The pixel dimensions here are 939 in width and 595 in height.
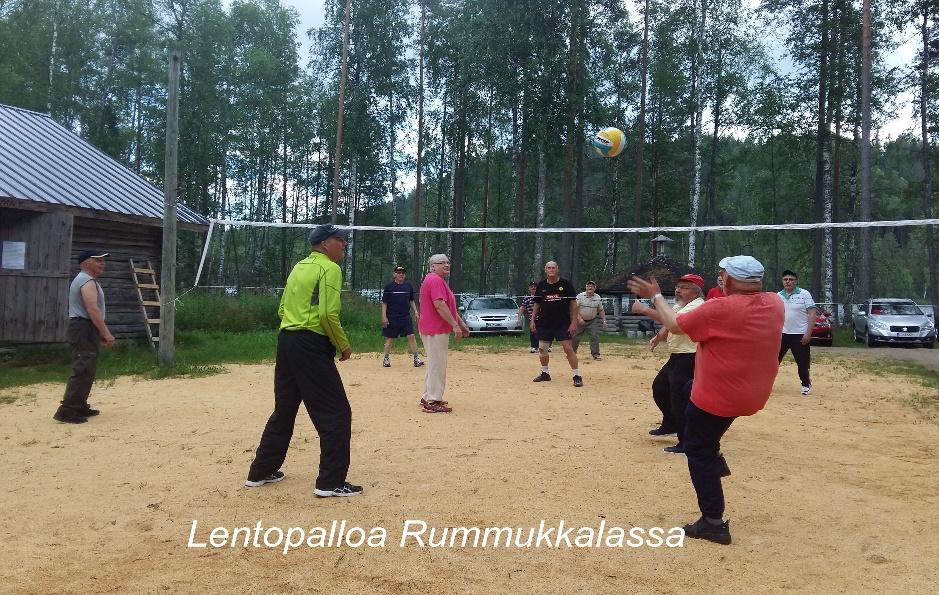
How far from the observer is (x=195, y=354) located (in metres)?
11.8

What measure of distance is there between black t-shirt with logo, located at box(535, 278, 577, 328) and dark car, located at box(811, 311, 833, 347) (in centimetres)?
1148

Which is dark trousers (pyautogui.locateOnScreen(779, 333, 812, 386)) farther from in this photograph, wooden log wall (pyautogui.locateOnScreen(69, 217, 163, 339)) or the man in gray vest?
wooden log wall (pyautogui.locateOnScreen(69, 217, 163, 339))

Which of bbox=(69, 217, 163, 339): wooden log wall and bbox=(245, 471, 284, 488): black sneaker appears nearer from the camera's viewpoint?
bbox=(245, 471, 284, 488): black sneaker

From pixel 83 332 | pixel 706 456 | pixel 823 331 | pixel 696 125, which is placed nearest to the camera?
pixel 706 456

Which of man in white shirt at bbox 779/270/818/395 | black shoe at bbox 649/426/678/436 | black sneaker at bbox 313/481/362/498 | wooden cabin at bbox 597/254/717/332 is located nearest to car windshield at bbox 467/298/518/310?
wooden cabin at bbox 597/254/717/332

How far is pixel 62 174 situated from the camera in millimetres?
11656

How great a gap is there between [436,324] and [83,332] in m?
3.34

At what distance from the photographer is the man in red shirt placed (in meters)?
3.38

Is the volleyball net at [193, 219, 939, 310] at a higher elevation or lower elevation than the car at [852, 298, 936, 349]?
higher

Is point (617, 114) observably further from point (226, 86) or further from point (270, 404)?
point (270, 404)

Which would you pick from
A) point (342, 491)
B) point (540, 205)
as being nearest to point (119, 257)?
point (342, 491)

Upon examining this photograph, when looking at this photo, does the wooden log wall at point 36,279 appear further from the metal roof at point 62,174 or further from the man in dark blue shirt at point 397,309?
the man in dark blue shirt at point 397,309

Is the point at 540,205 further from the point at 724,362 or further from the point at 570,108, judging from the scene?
the point at 724,362

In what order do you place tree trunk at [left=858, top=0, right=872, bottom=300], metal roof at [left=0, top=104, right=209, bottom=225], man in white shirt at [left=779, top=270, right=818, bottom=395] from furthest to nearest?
tree trunk at [left=858, top=0, right=872, bottom=300]
metal roof at [left=0, top=104, right=209, bottom=225]
man in white shirt at [left=779, top=270, right=818, bottom=395]
